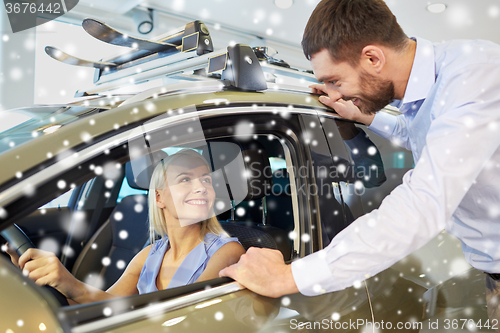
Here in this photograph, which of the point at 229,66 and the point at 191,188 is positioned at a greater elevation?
the point at 229,66

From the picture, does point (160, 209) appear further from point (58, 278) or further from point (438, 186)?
point (438, 186)

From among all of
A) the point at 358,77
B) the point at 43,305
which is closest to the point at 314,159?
the point at 358,77

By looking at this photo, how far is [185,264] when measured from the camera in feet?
4.35

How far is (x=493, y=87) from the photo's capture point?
101 cm

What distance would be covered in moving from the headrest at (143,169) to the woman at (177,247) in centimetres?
3

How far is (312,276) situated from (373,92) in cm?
68

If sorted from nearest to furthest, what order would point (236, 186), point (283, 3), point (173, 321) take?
1. point (173, 321)
2. point (236, 186)
3. point (283, 3)

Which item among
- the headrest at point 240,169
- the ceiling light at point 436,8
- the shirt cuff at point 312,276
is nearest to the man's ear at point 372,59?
the headrest at point 240,169

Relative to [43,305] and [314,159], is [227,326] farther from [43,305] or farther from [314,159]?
[314,159]

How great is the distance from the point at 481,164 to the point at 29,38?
528 cm

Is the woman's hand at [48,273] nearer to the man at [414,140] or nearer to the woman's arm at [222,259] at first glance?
the woman's arm at [222,259]

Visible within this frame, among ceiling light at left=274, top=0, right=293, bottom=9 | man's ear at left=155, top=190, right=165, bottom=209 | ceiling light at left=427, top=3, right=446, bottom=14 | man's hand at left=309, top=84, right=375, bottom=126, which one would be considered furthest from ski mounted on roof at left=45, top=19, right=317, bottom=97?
ceiling light at left=427, top=3, right=446, bottom=14

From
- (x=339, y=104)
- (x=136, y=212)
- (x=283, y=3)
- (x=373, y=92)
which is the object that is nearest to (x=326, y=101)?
(x=339, y=104)

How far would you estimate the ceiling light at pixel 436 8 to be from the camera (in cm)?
559
